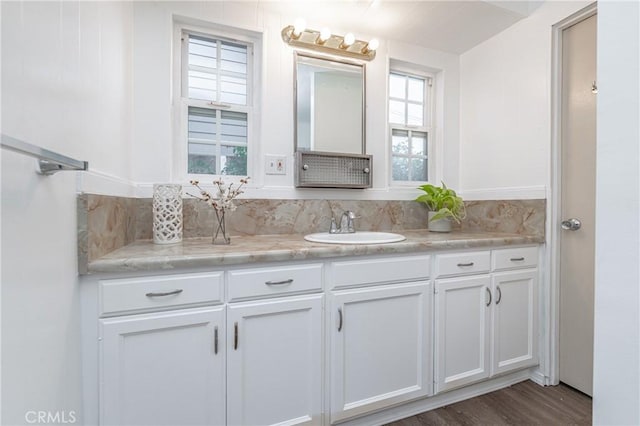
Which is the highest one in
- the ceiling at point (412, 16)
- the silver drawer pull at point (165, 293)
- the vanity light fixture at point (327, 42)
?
the ceiling at point (412, 16)

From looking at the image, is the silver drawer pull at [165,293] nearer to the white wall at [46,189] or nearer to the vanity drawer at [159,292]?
the vanity drawer at [159,292]

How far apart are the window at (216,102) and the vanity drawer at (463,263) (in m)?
1.24

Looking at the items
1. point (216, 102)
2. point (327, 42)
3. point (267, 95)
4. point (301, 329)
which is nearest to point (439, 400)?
point (301, 329)

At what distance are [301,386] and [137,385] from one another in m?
0.62

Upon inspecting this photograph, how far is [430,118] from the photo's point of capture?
8.00 feet

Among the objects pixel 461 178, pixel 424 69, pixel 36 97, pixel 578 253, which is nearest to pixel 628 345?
pixel 36 97

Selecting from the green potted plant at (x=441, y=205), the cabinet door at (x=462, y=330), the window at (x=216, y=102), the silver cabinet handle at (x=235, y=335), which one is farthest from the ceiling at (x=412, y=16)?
the silver cabinet handle at (x=235, y=335)

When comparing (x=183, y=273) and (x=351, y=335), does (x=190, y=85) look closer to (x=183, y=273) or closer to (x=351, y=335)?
(x=183, y=273)

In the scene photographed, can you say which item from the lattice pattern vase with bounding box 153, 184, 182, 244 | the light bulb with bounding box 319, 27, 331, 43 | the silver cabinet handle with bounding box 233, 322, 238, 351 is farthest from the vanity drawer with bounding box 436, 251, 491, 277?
the light bulb with bounding box 319, 27, 331, 43

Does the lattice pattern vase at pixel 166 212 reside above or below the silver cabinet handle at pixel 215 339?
above

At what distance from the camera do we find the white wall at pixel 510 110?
1876 mm

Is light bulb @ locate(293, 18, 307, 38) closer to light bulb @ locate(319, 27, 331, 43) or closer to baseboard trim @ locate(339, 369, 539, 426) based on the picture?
light bulb @ locate(319, 27, 331, 43)

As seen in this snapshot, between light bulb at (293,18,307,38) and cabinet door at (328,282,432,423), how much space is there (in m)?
1.53

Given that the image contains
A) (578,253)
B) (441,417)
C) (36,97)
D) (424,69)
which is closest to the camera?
(36,97)
